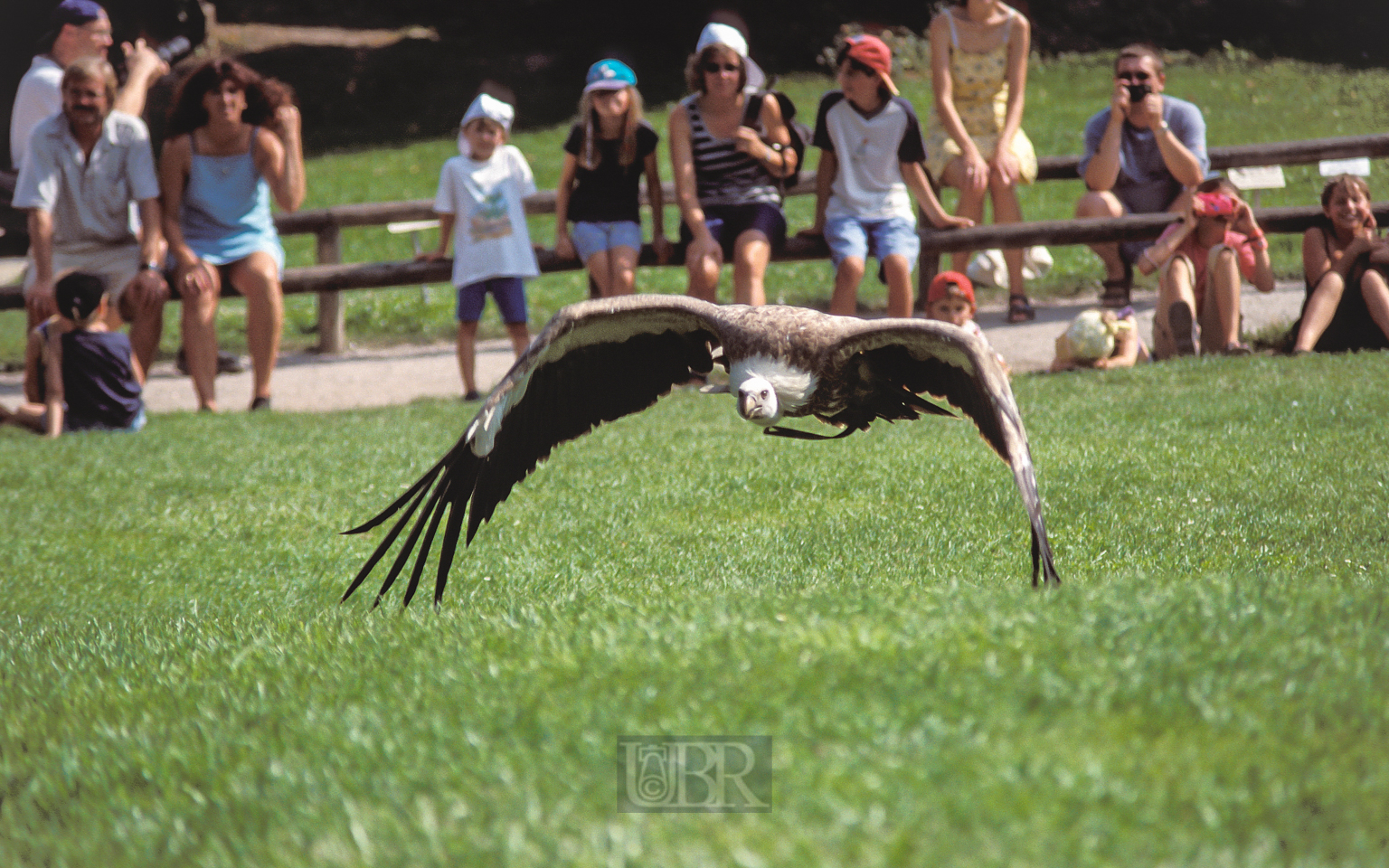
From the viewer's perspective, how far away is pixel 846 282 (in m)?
8.58

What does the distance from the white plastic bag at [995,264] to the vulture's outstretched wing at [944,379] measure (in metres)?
6.15

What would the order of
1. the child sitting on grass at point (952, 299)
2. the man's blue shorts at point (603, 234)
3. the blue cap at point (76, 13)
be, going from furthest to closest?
the blue cap at point (76, 13) → the man's blue shorts at point (603, 234) → the child sitting on grass at point (952, 299)

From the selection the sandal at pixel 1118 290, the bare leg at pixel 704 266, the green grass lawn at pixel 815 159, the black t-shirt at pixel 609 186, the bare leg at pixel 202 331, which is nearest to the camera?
the bare leg at pixel 704 266

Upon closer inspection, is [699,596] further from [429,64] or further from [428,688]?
[429,64]

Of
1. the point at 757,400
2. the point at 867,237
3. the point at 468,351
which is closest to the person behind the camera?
the point at 757,400

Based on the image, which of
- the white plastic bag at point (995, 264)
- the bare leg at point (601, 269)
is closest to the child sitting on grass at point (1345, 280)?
the white plastic bag at point (995, 264)

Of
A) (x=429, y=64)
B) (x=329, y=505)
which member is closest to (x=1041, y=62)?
(x=429, y=64)

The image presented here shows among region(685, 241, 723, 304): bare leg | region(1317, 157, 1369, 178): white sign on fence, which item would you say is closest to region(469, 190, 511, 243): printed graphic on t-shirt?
region(685, 241, 723, 304): bare leg

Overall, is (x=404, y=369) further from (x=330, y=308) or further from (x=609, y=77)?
(x=609, y=77)

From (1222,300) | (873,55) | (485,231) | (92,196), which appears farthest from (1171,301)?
(92,196)

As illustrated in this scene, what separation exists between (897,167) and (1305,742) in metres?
6.62

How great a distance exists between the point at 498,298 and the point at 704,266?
1.67 meters

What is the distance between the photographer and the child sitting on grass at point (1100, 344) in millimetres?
8664

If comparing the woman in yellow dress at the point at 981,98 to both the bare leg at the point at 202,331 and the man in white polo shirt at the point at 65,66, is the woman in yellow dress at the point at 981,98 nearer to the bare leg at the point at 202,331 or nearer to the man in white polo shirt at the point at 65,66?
the bare leg at the point at 202,331
